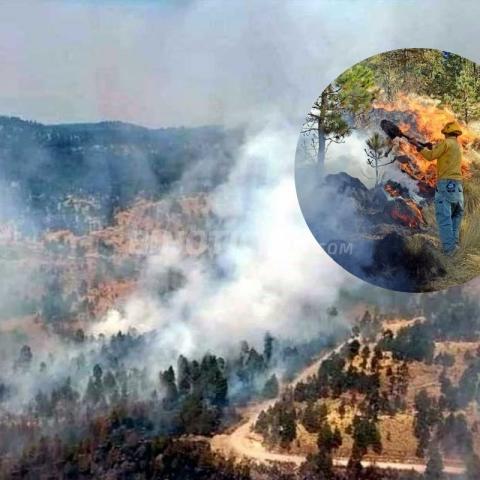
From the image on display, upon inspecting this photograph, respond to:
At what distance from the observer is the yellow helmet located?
659cm

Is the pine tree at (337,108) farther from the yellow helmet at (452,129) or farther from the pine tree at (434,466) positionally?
the pine tree at (434,466)

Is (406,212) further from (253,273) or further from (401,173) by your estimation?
(253,273)

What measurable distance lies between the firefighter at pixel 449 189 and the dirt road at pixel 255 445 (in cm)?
144

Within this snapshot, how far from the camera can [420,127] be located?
6.59 metres

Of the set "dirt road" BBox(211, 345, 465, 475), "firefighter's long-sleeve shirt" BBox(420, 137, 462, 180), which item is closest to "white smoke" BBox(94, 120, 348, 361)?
"dirt road" BBox(211, 345, 465, 475)

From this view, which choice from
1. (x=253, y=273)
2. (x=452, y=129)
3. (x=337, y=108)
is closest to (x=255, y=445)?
(x=253, y=273)

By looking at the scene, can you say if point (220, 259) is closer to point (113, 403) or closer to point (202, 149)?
point (202, 149)

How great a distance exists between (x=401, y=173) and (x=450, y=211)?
483mm

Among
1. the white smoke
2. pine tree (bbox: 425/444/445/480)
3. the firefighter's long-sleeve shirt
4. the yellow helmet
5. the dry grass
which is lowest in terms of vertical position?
pine tree (bbox: 425/444/445/480)

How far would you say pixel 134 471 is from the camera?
20.5 feet

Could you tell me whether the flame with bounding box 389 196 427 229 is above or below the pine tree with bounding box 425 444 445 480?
above

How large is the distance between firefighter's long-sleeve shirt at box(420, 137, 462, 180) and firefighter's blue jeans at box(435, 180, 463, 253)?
0.18 ft

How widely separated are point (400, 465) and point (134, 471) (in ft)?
6.52

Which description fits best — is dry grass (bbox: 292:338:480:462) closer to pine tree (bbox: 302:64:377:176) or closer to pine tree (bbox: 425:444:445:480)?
pine tree (bbox: 425:444:445:480)
